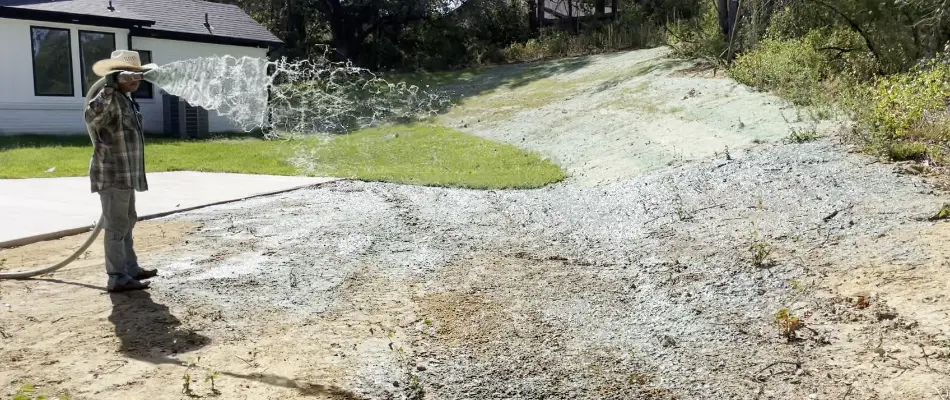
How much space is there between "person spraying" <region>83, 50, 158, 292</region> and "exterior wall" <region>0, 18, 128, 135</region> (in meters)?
13.3

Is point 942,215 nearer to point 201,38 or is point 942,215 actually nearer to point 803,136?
point 803,136

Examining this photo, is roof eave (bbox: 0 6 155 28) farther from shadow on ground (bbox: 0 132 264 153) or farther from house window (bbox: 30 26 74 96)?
shadow on ground (bbox: 0 132 264 153)

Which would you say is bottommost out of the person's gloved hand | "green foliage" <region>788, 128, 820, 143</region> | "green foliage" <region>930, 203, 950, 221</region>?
"green foliage" <region>930, 203, 950, 221</region>

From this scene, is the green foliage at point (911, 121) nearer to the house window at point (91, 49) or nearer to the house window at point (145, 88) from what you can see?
the house window at point (91, 49)

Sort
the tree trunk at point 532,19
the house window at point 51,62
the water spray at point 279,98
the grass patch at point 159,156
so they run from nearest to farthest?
the grass patch at point 159,156, the water spray at point 279,98, the house window at point 51,62, the tree trunk at point 532,19

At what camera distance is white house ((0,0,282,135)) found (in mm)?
17203

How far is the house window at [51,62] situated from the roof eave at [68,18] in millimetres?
414

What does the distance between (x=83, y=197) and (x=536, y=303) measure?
6949 millimetres

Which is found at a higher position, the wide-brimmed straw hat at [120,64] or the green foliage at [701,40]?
the green foliage at [701,40]

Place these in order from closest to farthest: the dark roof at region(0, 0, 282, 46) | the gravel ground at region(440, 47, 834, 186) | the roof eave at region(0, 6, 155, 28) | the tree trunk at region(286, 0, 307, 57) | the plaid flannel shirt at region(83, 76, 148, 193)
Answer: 1. the plaid flannel shirt at region(83, 76, 148, 193)
2. the gravel ground at region(440, 47, 834, 186)
3. the roof eave at region(0, 6, 155, 28)
4. the dark roof at region(0, 0, 282, 46)
5. the tree trunk at region(286, 0, 307, 57)

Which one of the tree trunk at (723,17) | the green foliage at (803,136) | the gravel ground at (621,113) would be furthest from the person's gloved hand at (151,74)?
the tree trunk at (723,17)

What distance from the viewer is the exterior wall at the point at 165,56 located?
1955cm

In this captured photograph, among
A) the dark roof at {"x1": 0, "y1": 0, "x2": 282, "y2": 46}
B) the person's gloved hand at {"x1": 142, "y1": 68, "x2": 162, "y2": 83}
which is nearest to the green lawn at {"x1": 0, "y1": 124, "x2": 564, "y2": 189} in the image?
the dark roof at {"x1": 0, "y1": 0, "x2": 282, "y2": 46}

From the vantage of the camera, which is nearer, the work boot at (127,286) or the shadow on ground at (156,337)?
the shadow on ground at (156,337)
